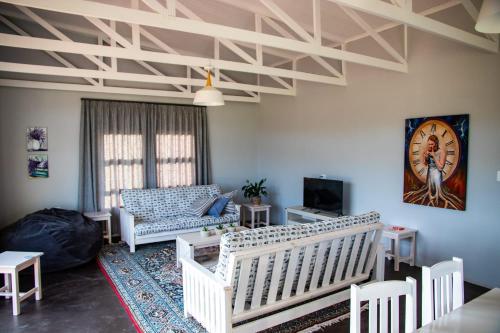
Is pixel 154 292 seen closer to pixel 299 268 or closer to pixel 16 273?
pixel 16 273

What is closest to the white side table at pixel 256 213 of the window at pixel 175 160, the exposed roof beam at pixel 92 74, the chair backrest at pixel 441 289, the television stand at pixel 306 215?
the television stand at pixel 306 215

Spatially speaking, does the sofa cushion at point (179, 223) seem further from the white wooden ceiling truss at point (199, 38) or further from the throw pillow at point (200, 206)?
the white wooden ceiling truss at point (199, 38)

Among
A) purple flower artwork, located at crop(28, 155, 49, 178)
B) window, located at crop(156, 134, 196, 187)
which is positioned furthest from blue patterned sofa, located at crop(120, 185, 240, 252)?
purple flower artwork, located at crop(28, 155, 49, 178)

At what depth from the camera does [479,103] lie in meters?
3.90

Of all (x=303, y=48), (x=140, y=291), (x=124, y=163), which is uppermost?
(x=303, y=48)

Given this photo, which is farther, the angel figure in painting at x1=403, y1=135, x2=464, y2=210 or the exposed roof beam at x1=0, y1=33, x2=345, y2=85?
the angel figure in painting at x1=403, y1=135, x2=464, y2=210

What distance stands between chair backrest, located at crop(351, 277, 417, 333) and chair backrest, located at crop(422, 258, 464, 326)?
0.15m

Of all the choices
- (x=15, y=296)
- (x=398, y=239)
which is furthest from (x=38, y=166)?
(x=398, y=239)

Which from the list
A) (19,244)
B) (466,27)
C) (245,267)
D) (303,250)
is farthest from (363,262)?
(19,244)

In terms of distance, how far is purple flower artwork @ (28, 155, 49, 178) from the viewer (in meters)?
5.54

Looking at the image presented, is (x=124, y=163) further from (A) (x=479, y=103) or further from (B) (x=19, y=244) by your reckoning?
Answer: (A) (x=479, y=103)

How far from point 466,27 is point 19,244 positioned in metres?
5.81

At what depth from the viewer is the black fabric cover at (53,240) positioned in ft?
14.5

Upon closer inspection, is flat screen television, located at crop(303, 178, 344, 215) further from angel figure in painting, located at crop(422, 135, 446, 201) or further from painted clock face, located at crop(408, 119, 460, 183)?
angel figure in painting, located at crop(422, 135, 446, 201)
